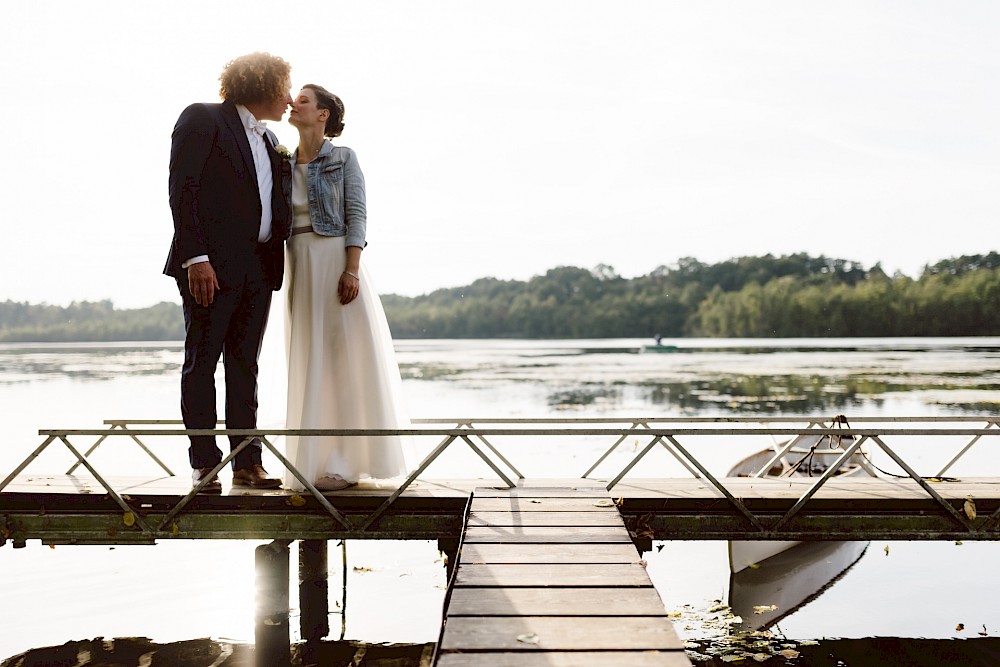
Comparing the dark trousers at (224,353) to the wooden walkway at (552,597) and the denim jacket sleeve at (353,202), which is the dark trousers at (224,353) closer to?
the denim jacket sleeve at (353,202)

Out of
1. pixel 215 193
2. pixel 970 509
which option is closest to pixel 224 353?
pixel 215 193

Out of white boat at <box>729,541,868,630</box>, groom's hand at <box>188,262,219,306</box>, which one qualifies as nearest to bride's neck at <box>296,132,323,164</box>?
groom's hand at <box>188,262,219,306</box>

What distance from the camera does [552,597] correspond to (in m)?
3.38

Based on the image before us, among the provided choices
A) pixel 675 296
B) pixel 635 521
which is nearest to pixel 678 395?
pixel 635 521

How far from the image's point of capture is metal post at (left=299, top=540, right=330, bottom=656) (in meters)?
7.91

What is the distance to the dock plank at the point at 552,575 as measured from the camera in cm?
356

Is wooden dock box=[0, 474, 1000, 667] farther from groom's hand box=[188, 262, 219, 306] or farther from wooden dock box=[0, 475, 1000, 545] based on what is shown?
groom's hand box=[188, 262, 219, 306]

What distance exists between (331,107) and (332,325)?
1.26m

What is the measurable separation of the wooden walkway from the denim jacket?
5.81ft

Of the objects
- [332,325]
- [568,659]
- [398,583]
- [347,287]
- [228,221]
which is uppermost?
[228,221]

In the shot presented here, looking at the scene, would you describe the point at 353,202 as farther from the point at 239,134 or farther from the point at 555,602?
the point at 555,602

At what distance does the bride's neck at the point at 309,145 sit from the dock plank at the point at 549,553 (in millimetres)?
2478

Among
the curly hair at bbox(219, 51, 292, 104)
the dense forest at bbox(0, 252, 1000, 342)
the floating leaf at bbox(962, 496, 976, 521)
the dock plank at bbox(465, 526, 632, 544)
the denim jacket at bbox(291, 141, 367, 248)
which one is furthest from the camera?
the dense forest at bbox(0, 252, 1000, 342)

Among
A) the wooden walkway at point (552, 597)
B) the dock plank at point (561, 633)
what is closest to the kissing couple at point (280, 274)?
the wooden walkway at point (552, 597)
